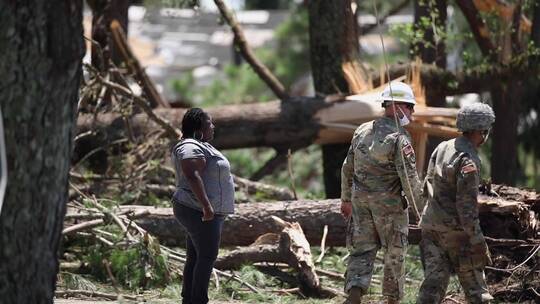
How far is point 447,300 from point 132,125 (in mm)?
5354

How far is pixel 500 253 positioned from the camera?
991cm

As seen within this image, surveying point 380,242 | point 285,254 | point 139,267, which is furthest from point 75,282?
point 380,242

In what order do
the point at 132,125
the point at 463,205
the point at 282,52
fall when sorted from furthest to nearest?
1. the point at 282,52
2. the point at 132,125
3. the point at 463,205

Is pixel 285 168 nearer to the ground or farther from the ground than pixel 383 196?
nearer to the ground

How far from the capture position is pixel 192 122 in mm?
8227

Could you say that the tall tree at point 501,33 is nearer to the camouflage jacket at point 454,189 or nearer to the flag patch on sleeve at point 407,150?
the flag patch on sleeve at point 407,150

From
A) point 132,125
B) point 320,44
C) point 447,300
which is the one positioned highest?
point 320,44

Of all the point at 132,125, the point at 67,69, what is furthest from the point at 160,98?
the point at 67,69

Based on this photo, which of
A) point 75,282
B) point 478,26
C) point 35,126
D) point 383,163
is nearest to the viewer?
point 35,126

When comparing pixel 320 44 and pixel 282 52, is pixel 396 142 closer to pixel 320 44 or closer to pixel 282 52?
pixel 320 44

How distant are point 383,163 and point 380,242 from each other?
25.9 inches

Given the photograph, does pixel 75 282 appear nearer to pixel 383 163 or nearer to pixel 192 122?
pixel 192 122

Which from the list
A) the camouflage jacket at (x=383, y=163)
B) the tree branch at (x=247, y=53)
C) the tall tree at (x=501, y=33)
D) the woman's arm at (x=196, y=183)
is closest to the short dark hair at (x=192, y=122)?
the woman's arm at (x=196, y=183)

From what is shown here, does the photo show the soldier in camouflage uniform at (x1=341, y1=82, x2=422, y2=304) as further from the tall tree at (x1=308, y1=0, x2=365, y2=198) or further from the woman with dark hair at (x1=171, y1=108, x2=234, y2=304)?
the tall tree at (x1=308, y1=0, x2=365, y2=198)
